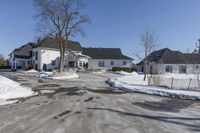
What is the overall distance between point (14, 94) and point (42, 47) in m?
42.7

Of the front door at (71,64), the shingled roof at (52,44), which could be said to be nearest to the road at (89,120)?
the shingled roof at (52,44)

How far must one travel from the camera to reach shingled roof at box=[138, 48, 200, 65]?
57.0 m

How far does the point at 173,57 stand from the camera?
190ft

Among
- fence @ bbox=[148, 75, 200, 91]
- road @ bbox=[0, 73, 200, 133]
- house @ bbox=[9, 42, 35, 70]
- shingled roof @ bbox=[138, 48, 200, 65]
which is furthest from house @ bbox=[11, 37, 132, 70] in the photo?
road @ bbox=[0, 73, 200, 133]

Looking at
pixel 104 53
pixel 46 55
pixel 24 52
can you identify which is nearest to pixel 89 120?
pixel 46 55

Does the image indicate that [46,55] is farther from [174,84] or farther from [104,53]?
[174,84]

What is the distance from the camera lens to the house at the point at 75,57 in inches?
2206

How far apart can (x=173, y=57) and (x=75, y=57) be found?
24.5 metres

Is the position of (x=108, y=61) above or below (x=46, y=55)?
below

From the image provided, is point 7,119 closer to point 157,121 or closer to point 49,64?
point 157,121

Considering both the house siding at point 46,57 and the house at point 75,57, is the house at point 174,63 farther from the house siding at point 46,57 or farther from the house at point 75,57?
the house siding at point 46,57

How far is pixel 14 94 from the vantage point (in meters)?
14.3

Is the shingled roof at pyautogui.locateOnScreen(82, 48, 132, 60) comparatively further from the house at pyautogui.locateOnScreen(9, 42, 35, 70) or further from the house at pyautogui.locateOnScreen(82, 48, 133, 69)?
the house at pyautogui.locateOnScreen(9, 42, 35, 70)

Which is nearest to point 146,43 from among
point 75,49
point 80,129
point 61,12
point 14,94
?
point 61,12
